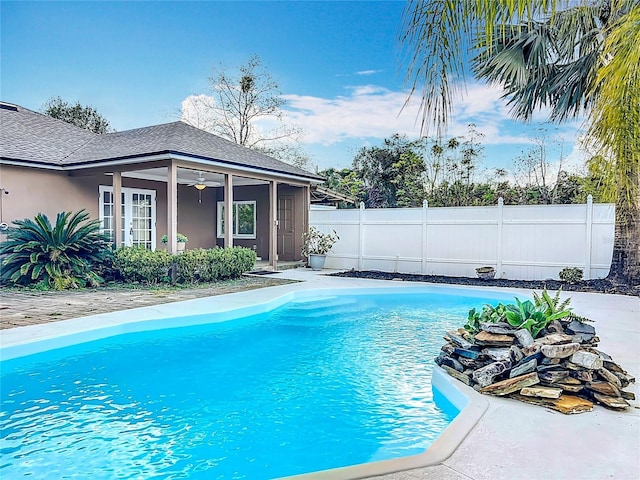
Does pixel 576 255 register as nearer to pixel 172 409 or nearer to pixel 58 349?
pixel 172 409

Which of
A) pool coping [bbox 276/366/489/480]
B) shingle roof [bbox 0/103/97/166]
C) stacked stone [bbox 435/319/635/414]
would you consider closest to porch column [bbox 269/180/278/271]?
shingle roof [bbox 0/103/97/166]

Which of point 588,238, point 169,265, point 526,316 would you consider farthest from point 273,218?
point 526,316

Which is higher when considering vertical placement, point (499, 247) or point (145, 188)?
point (145, 188)

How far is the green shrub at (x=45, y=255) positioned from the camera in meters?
10.1

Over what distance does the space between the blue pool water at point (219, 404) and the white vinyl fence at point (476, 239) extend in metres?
5.76

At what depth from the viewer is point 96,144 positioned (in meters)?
14.0

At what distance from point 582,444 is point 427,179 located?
16822 mm

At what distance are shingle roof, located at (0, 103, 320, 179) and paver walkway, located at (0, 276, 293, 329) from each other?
130 inches

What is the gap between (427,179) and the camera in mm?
19203

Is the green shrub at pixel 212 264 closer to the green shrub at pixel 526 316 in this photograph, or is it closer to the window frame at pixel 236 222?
the window frame at pixel 236 222

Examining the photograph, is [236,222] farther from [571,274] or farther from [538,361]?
[538,361]

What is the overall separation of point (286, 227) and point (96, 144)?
6.57 m

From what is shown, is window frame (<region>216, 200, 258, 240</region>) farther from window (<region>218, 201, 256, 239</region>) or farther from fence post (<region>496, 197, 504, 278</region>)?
fence post (<region>496, 197, 504, 278</region>)

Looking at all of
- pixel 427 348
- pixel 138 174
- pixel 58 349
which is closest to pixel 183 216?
pixel 138 174
